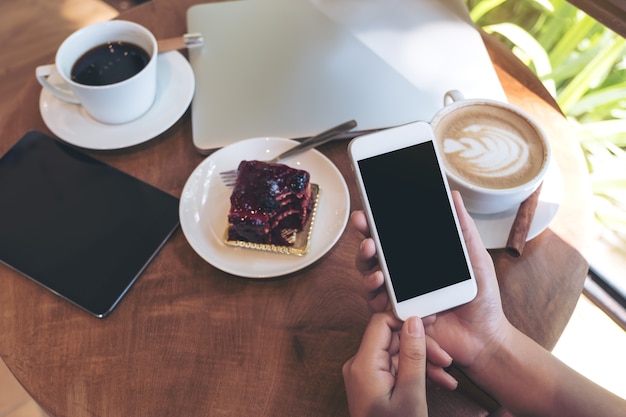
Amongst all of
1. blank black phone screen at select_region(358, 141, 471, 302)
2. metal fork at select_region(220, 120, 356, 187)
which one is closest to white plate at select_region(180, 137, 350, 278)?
metal fork at select_region(220, 120, 356, 187)

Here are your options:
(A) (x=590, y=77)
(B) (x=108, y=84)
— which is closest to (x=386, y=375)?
(B) (x=108, y=84)

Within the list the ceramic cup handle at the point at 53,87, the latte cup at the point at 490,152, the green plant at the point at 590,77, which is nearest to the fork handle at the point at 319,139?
the latte cup at the point at 490,152

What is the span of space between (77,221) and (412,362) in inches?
20.4

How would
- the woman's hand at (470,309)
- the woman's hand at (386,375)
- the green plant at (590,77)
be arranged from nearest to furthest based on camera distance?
the woman's hand at (386,375), the woman's hand at (470,309), the green plant at (590,77)

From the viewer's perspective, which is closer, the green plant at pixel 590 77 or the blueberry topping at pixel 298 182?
the blueberry topping at pixel 298 182

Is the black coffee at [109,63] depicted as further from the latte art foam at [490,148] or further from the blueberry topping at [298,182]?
the latte art foam at [490,148]

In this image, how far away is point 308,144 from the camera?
2.70ft

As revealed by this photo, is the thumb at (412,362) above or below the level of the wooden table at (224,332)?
above

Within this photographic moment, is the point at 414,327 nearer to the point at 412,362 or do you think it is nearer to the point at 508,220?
the point at 412,362

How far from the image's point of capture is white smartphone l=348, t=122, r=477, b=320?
2.07 ft

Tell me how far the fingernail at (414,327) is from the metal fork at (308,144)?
337 millimetres

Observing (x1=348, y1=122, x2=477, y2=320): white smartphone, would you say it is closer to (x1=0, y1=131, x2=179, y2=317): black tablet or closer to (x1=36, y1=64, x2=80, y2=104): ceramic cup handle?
(x1=0, y1=131, x2=179, y2=317): black tablet

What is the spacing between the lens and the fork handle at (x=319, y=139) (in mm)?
820

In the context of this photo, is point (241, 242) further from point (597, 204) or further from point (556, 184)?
point (597, 204)
